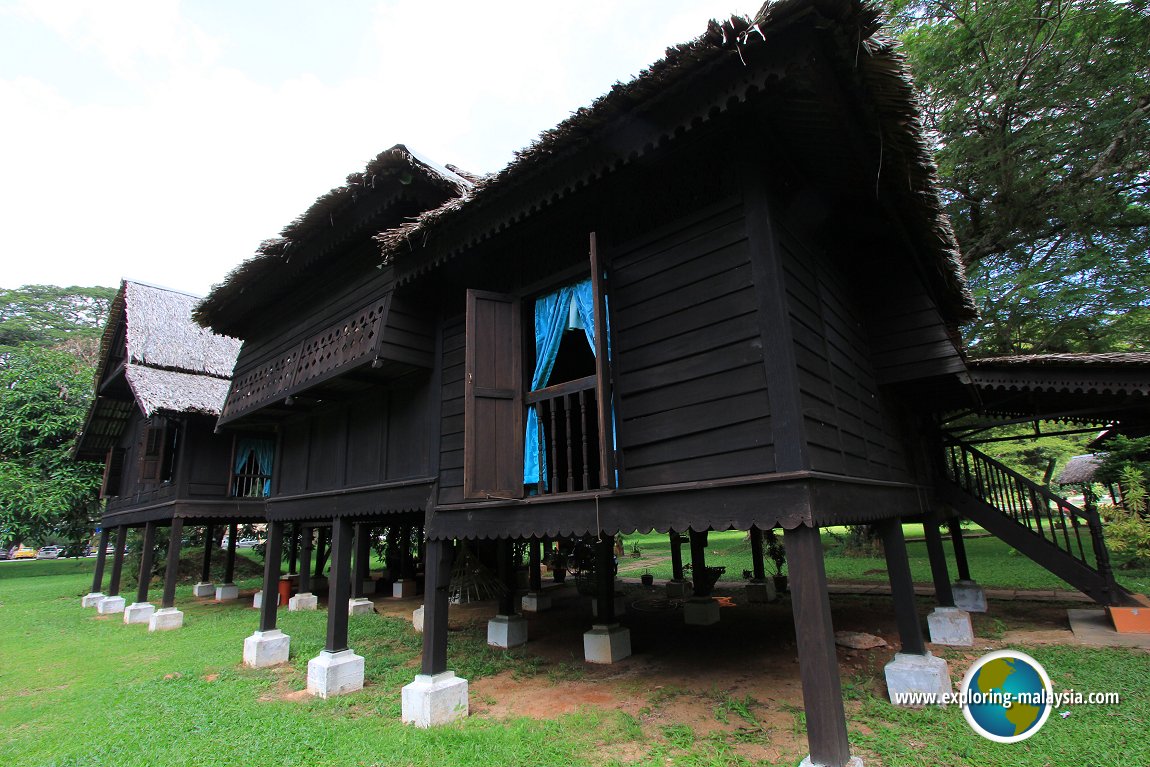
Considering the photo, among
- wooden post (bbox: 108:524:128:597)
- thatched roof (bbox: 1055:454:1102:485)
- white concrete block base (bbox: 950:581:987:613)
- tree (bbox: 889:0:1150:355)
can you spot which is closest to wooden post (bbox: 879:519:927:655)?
white concrete block base (bbox: 950:581:987:613)

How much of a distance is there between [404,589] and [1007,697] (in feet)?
46.4

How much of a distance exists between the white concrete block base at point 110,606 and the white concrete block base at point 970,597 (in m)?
19.3

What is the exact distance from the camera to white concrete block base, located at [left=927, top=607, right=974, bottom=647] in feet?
23.9

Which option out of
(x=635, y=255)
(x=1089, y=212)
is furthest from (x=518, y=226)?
(x=1089, y=212)

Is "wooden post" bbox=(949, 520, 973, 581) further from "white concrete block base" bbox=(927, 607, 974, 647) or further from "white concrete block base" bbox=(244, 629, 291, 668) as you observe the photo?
"white concrete block base" bbox=(244, 629, 291, 668)

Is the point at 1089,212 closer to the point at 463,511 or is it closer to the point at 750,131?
the point at 750,131

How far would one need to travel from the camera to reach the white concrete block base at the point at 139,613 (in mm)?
12961

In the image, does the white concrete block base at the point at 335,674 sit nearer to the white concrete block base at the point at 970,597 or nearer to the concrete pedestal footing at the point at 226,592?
the white concrete block base at the point at 970,597

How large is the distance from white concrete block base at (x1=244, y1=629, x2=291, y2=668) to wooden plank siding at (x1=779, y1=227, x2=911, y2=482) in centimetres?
819

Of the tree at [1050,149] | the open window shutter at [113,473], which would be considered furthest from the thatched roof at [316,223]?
the open window shutter at [113,473]

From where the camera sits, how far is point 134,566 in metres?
22.0

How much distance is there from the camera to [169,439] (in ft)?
46.0

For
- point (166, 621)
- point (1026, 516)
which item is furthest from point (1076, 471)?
point (166, 621)

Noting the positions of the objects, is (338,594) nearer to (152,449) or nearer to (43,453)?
(152,449)
